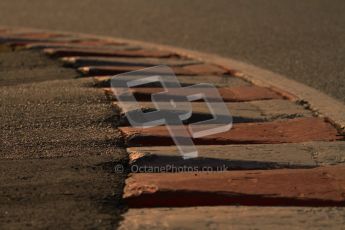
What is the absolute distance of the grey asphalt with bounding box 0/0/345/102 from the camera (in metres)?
4.71

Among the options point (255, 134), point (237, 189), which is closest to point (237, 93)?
point (255, 134)

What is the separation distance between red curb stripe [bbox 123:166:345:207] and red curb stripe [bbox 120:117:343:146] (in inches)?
16.6

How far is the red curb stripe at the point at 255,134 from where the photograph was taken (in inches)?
113

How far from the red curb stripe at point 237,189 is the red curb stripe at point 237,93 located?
1162 millimetres

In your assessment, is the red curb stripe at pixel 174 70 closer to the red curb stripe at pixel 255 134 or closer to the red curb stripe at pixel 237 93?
the red curb stripe at pixel 237 93

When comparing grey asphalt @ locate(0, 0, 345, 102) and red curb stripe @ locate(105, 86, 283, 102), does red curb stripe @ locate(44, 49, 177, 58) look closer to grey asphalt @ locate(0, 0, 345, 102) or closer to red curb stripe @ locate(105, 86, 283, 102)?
grey asphalt @ locate(0, 0, 345, 102)

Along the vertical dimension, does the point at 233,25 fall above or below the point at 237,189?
below

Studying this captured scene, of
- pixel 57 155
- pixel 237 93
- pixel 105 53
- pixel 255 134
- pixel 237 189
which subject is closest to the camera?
pixel 237 189

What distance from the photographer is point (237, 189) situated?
2.30 m

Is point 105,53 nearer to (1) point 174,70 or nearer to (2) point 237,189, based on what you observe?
(1) point 174,70

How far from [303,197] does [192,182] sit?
310 mm

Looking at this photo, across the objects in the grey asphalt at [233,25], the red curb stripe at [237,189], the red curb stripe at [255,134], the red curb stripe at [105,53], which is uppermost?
the red curb stripe at [237,189]

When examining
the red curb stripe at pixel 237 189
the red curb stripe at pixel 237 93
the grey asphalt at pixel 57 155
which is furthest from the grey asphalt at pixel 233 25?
the red curb stripe at pixel 237 189

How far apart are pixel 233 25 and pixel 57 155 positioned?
384cm
